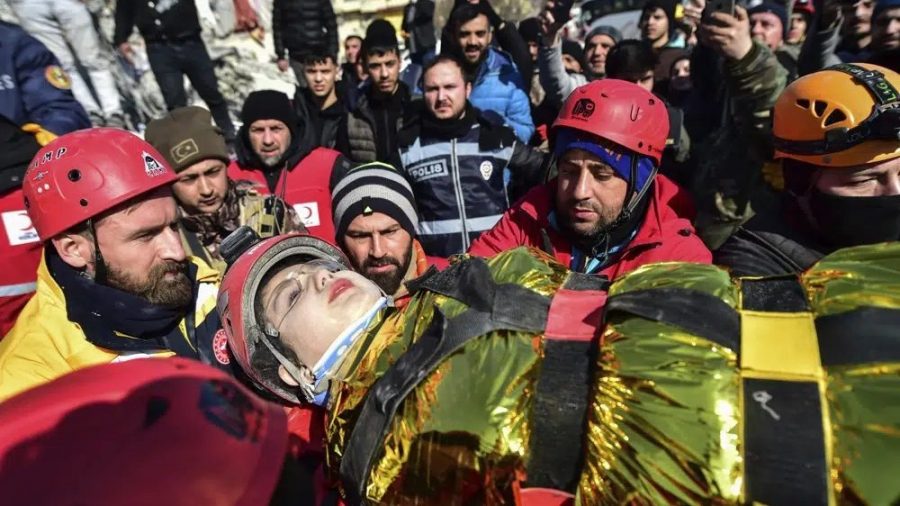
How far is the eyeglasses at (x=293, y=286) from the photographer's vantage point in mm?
2285

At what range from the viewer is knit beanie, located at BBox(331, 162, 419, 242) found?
365cm

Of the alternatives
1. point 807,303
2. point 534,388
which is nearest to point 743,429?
point 807,303

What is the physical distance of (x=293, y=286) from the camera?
2373 mm

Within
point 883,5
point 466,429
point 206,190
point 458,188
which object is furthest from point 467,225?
point 466,429

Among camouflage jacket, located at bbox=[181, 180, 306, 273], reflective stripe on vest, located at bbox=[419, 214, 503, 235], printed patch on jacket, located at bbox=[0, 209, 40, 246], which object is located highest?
printed patch on jacket, located at bbox=[0, 209, 40, 246]

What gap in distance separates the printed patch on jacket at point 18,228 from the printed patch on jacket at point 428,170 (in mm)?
2417

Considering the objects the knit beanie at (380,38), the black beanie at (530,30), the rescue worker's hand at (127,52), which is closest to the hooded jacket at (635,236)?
the knit beanie at (380,38)

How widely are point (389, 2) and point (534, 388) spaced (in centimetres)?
1364

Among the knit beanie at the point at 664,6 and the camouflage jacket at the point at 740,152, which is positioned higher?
the knit beanie at the point at 664,6

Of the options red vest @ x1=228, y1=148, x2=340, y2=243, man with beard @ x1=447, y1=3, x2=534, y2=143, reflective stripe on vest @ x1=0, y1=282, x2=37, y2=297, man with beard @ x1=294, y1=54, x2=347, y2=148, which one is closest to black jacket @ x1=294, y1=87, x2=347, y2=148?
man with beard @ x1=294, y1=54, x2=347, y2=148

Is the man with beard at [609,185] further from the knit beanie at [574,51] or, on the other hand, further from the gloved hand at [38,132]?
the knit beanie at [574,51]

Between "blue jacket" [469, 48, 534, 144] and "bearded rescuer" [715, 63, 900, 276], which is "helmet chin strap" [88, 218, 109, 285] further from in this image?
"blue jacket" [469, 48, 534, 144]

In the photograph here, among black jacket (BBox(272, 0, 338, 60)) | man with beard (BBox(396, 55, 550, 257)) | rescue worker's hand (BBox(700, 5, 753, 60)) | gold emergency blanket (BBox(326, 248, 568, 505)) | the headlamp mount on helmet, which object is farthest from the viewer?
black jacket (BBox(272, 0, 338, 60))

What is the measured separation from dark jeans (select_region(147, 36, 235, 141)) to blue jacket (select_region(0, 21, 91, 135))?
3.24 m
